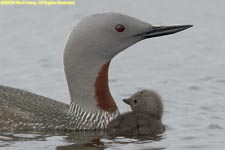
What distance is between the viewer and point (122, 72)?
18672 mm

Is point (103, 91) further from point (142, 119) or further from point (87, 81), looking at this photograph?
point (142, 119)

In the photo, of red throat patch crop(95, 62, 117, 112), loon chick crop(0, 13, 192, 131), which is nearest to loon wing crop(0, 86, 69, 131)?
loon chick crop(0, 13, 192, 131)

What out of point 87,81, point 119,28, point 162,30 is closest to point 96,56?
point 87,81

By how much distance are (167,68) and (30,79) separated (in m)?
2.28

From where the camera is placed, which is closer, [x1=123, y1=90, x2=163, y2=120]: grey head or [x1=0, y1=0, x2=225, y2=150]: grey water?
[x1=0, y1=0, x2=225, y2=150]: grey water

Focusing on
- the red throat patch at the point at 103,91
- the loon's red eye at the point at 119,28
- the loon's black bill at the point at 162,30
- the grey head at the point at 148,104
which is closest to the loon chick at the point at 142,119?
the grey head at the point at 148,104

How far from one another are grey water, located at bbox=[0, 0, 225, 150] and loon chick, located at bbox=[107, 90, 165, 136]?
0.48 feet

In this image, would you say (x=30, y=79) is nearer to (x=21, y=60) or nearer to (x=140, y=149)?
(x=21, y=60)

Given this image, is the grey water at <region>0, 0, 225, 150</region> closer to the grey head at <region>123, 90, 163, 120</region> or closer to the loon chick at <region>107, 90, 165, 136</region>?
the loon chick at <region>107, 90, 165, 136</region>

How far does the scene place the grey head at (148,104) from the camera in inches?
590

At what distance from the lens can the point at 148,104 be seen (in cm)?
1503

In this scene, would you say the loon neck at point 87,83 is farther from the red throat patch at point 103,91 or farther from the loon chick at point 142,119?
the loon chick at point 142,119

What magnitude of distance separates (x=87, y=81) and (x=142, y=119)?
2.79ft

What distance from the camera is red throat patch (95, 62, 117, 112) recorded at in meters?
14.7
